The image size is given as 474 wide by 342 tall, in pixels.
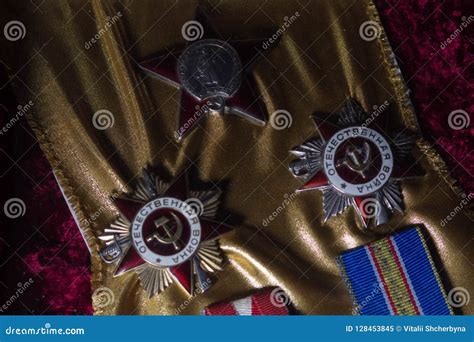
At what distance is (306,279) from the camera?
159cm

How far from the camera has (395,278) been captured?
1574mm

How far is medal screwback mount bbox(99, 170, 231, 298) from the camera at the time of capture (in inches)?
60.1

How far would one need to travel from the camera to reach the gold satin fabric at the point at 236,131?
5.23 ft
